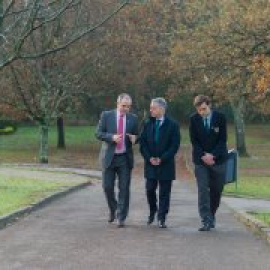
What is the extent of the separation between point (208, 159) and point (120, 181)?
1.53 m

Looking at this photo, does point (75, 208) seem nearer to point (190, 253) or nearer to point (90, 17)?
point (190, 253)

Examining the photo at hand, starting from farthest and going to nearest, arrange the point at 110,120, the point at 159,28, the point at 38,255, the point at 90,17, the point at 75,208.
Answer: the point at 159,28 → the point at 90,17 → the point at 75,208 → the point at 110,120 → the point at 38,255

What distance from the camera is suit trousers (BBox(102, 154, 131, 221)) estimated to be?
444 inches

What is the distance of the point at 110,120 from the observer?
11.5 m

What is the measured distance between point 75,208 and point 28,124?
206 feet

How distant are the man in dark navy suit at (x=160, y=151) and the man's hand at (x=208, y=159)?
0.55 metres

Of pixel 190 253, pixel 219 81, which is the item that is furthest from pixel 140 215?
pixel 219 81

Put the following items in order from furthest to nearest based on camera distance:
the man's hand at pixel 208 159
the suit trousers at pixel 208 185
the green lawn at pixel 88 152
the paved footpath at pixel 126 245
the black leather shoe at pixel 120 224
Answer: the green lawn at pixel 88 152, the black leather shoe at pixel 120 224, the suit trousers at pixel 208 185, the man's hand at pixel 208 159, the paved footpath at pixel 126 245

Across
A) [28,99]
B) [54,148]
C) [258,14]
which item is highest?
[258,14]

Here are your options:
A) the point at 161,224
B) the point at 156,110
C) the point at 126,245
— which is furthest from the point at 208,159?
the point at 126,245

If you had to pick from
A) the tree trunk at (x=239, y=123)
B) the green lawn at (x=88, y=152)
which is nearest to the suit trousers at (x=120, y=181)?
the green lawn at (x=88, y=152)

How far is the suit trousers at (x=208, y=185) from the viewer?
10.8m

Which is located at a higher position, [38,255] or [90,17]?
[90,17]

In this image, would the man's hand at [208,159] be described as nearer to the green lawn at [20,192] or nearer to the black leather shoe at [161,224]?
the black leather shoe at [161,224]
